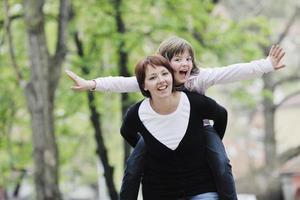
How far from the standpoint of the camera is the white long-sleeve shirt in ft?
16.9

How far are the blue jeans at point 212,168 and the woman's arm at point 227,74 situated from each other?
0.89 feet

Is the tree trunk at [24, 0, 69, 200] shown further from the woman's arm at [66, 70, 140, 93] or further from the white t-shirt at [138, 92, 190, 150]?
the white t-shirt at [138, 92, 190, 150]

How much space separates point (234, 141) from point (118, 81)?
106ft

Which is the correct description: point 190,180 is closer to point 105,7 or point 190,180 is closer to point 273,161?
point 105,7

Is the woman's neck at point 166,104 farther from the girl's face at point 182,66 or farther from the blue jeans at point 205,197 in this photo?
the blue jeans at point 205,197

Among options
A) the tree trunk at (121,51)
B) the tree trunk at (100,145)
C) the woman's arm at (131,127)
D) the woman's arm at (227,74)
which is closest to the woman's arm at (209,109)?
the woman's arm at (227,74)

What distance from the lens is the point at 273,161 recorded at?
2344 cm

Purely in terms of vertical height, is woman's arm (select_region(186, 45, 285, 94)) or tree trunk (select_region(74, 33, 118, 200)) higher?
woman's arm (select_region(186, 45, 285, 94))

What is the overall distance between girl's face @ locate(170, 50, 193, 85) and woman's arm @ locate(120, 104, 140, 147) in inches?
13.0

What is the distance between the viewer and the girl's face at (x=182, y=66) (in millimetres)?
5113

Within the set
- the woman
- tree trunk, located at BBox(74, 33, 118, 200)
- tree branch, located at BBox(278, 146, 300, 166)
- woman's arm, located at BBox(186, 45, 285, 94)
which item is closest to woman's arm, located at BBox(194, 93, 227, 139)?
the woman

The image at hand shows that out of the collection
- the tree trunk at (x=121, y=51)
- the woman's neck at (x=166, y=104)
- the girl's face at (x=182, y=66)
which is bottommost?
the woman's neck at (x=166, y=104)

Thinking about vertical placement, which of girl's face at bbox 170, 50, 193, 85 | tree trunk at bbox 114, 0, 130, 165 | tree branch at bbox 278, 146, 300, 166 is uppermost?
tree trunk at bbox 114, 0, 130, 165

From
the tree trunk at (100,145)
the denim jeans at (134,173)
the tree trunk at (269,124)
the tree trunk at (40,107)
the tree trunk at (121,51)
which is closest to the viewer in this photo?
the denim jeans at (134,173)
